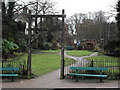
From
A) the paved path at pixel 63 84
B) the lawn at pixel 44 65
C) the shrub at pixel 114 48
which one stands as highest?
the shrub at pixel 114 48

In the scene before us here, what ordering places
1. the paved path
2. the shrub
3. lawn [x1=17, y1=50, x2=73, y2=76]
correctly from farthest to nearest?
the shrub < lawn [x1=17, y1=50, x2=73, y2=76] < the paved path

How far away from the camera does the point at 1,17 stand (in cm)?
2252

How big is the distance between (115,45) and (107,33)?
12562 millimetres

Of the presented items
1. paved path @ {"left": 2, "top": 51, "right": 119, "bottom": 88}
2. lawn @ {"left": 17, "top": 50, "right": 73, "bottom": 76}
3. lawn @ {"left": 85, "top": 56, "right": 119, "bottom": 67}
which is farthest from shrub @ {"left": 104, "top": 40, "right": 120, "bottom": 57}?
paved path @ {"left": 2, "top": 51, "right": 119, "bottom": 88}

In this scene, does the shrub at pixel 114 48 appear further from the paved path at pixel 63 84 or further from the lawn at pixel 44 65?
the paved path at pixel 63 84

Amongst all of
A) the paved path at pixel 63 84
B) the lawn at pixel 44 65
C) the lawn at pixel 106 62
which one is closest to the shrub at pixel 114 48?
the lawn at pixel 106 62

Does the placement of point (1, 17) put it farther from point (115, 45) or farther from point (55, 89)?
point (115, 45)

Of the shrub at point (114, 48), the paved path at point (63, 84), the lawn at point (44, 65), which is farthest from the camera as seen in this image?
the shrub at point (114, 48)

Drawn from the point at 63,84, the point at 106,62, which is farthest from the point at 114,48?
the point at 63,84

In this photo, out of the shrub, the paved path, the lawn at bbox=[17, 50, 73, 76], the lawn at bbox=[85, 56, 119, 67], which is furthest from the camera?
the shrub

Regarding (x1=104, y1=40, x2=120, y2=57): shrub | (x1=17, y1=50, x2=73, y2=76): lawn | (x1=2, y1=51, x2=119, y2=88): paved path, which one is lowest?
(x1=17, y1=50, x2=73, y2=76): lawn

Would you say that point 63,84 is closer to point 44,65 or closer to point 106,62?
point 44,65

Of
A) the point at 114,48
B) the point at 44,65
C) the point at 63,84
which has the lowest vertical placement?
the point at 44,65

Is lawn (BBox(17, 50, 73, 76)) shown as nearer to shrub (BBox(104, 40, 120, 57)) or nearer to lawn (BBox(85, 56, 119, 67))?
lawn (BBox(85, 56, 119, 67))
